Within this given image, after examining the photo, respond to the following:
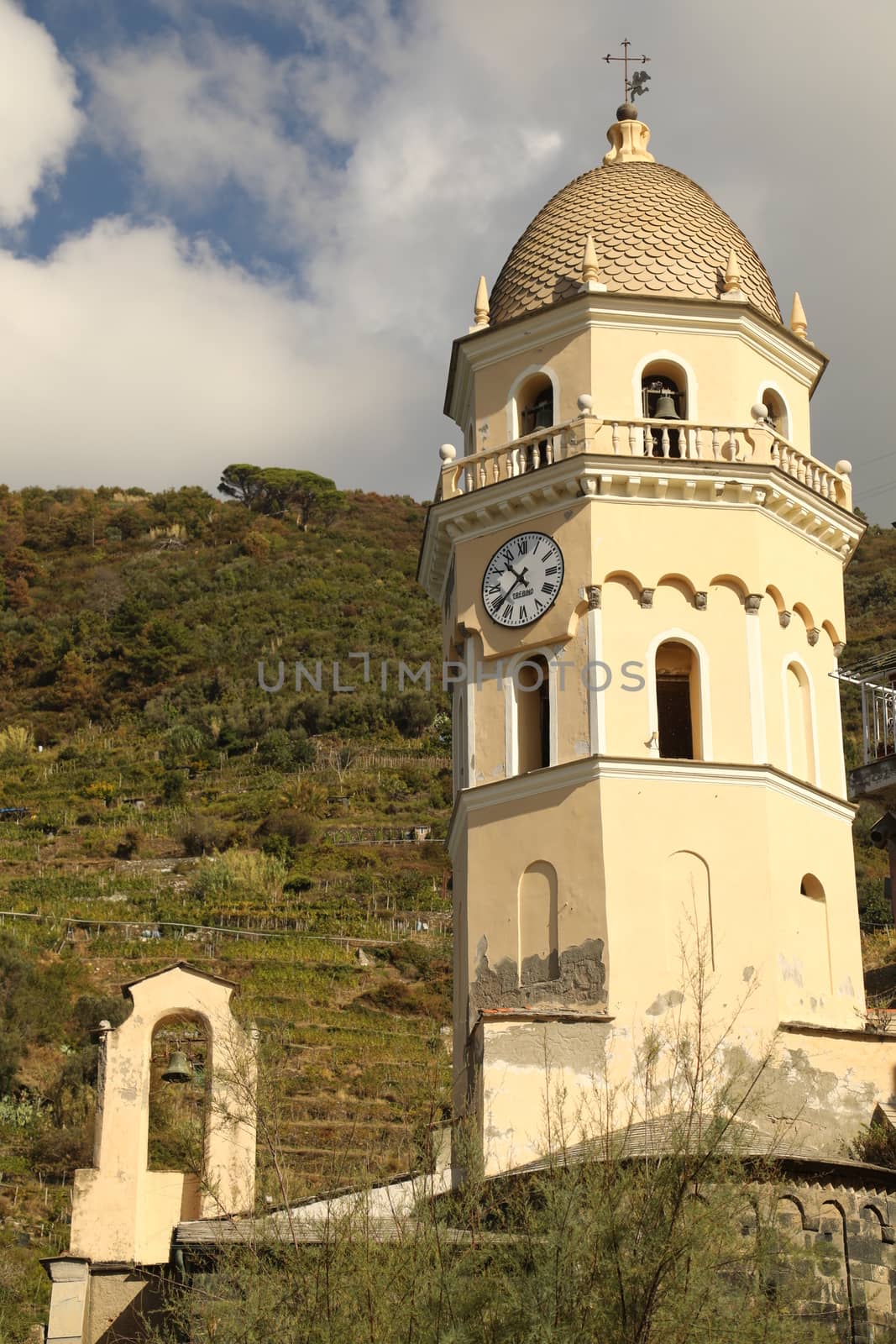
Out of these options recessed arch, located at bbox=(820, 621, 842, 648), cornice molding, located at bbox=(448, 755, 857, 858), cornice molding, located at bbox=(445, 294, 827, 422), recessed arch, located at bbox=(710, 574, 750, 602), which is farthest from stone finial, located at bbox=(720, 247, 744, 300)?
cornice molding, located at bbox=(448, 755, 857, 858)

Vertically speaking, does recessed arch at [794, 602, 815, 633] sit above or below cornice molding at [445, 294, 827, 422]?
below

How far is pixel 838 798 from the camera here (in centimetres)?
2370

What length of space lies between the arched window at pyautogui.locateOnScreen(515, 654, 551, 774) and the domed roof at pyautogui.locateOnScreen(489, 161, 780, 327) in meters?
4.50

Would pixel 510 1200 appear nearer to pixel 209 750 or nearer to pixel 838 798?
pixel 838 798

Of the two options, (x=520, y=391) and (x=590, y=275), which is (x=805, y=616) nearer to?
(x=520, y=391)

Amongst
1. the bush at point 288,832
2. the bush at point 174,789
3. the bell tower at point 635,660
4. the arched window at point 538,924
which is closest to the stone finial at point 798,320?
the bell tower at point 635,660

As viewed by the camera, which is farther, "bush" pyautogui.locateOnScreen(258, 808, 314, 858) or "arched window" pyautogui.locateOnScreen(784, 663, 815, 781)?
"bush" pyautogui.locateOnScreen(258, 808, 314, 858)

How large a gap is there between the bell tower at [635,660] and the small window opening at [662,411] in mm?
46

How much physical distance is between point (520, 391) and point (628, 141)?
4871mm

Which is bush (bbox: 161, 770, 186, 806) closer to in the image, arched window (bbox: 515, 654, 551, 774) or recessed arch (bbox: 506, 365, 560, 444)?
recessed arch (bbox: 506, 365, 560, 444)

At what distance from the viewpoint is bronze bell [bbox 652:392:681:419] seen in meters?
24.3

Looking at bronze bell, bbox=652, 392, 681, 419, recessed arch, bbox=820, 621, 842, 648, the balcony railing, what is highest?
bronze bell, bbox=652, 392, 681, 419

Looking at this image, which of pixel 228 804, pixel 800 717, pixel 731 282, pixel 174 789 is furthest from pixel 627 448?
pixel 174 789

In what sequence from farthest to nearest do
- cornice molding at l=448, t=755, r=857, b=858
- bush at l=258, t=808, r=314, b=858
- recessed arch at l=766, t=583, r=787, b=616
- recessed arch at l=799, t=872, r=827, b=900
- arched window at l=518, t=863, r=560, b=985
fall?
bush at l=258, t=808, r=314, b=858 < recessed arch at l=766, t=583, r=787, b=616 < recessed arch at l=799, t=872, r=827, b=900 < cornice molding at l=448, t=755, r=857, b=858 < arched window at l=518, t=863, r=560, b=985
